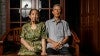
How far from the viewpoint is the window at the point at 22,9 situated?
20.1ft

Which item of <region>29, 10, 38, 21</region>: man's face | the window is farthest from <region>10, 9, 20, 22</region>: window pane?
<region>29, 10, 38, 21</region>: man's face

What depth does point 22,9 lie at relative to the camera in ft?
20.2

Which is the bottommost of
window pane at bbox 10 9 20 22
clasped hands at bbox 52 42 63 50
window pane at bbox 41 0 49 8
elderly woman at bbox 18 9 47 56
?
clasped hands at bbox 52 42 63 50

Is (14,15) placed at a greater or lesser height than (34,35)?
A: greater

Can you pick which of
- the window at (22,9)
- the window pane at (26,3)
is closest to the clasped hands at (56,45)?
the window at (22,9)

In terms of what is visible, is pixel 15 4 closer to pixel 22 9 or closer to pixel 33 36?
pixel 22 9

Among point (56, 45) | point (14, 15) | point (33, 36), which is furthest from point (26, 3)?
point (33, 36)

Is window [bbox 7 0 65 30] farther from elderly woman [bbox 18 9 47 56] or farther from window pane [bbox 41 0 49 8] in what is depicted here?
elderly woman [bbox 18 9 47 56]

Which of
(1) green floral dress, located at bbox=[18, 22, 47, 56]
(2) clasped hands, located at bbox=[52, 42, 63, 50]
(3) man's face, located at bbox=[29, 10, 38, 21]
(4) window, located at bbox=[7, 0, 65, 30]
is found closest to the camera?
(3) man's face, located at bbox=[29, 10, 38, 21]

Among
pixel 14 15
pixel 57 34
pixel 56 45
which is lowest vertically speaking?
pixel 56 45

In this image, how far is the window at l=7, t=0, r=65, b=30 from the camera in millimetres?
6121

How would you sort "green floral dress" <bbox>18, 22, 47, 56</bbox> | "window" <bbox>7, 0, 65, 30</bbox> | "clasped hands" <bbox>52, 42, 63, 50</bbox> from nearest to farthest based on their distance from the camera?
"green floral dress" <bbox>18, 22, 47, 56</bbox>
"clasped hands" <bbox>52, 42, 63, 50</bbox>
"window" <bbox>7, 0, 65, 30</bbox>

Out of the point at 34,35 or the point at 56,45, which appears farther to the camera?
the point at 56,45

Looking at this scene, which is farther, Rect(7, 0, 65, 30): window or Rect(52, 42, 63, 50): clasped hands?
Rect(7, 0, 65, 30): window
